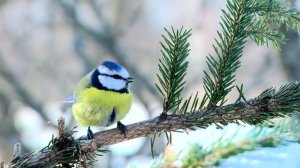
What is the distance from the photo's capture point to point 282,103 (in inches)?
15.8

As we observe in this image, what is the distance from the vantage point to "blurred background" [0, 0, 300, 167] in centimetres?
296

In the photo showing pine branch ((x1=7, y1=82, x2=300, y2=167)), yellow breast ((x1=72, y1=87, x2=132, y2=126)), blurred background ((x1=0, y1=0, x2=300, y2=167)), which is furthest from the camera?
blurred background ((x1=0, y1=0, x2=300, y2=167))

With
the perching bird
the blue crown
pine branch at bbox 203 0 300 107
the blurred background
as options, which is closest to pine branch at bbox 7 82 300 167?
pine branch at bbox 203 0 300 107

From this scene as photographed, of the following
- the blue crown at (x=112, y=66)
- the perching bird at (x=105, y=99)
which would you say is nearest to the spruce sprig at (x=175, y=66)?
the perching bird at (x=105, y=99)

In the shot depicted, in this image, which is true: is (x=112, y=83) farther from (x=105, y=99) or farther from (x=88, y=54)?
(x=88, y=54)

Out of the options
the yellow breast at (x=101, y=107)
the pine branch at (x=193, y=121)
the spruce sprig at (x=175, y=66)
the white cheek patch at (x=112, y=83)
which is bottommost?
the pine branch at (x=193, y=121)

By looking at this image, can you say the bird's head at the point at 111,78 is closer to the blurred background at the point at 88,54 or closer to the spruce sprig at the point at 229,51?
the spruce sprig at the point at 229,51

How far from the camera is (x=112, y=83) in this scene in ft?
2.86

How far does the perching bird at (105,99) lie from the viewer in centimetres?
80

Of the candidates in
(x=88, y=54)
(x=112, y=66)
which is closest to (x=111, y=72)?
(x=112, y=66)

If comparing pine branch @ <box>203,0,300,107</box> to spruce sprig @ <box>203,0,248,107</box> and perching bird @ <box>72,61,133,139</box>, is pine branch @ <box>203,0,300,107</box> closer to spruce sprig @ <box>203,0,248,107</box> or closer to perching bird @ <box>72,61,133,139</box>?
spruce sprig @ <box>203,0,248,107</box>

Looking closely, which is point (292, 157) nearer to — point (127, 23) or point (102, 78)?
point (102, 78)

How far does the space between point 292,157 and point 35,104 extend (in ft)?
8.96

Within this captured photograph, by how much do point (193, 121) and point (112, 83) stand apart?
0.46 m
